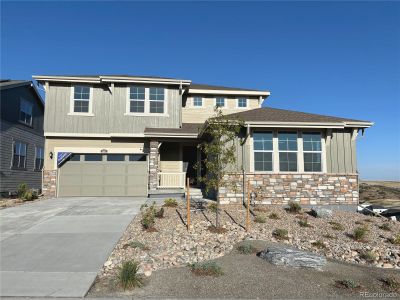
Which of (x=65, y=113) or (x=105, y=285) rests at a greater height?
(x=65, y=113)

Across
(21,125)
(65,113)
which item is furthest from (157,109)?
(21,125)

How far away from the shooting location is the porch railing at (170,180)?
17531 millimetres

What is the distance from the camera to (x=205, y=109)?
70.4 feet

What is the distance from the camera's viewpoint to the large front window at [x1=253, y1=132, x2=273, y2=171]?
564 inches

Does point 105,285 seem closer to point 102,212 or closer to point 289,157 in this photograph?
point 102,212

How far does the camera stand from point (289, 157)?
1454 centimetres

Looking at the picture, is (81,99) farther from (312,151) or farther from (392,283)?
(392,283)

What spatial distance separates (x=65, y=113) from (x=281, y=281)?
614 inches

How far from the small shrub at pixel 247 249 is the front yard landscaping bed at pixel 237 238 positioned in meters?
0.27

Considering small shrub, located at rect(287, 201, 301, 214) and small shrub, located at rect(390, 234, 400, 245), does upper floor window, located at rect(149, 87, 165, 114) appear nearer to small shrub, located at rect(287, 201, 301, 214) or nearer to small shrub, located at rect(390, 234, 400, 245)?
small shrub, located at rect(287, 201, 301, 214)

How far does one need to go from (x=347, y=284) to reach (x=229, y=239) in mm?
3667

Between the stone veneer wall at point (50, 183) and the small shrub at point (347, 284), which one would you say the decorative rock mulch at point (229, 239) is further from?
the stone veneer wall at point (50, 183)

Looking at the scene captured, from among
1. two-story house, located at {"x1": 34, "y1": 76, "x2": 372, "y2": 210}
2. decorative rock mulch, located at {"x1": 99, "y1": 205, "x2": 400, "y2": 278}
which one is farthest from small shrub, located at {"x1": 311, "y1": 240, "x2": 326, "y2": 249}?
two-story house, located at {"x1": 34, "y1": 76, "x2": 372, "y2": 210}

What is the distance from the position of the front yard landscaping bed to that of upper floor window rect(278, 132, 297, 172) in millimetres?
2441
